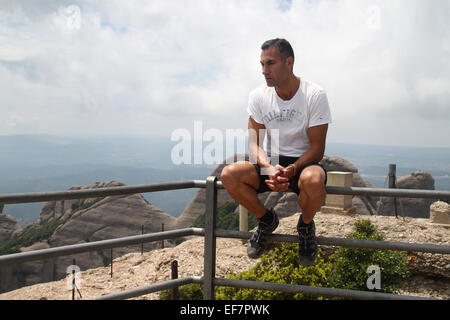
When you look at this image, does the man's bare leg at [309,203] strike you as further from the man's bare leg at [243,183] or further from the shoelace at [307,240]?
the man's bare leg at [243,183]

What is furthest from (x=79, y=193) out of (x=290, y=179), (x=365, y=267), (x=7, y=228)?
(x=7, y=228)

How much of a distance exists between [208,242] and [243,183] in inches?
20.9

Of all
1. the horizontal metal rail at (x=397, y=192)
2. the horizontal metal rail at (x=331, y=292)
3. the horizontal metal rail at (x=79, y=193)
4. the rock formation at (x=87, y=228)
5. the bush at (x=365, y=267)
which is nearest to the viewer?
the horizontal metal rail at (x=79, y=193)

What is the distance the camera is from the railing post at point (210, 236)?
315 centimetres

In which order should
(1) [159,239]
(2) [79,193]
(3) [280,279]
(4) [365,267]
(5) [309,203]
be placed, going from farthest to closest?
(4) [365,267]
(3) [280,279]
(5) [309,203]
(1) [159,239]
(2) [79,193]

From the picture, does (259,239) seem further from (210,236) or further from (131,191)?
(131,191)

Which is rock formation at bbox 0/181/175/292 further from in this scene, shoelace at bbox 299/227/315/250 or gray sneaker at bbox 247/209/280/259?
shoelace at bbox 299/227/315/250

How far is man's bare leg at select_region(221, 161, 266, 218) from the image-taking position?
310 cm

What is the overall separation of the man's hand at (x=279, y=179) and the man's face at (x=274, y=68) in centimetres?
71

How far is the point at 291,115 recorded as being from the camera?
3.25m

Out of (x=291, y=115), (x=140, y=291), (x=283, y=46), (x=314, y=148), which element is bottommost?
(x=140, y=291)

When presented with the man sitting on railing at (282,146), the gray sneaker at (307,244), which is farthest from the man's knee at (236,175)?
the gray sneaker at (307,244)
